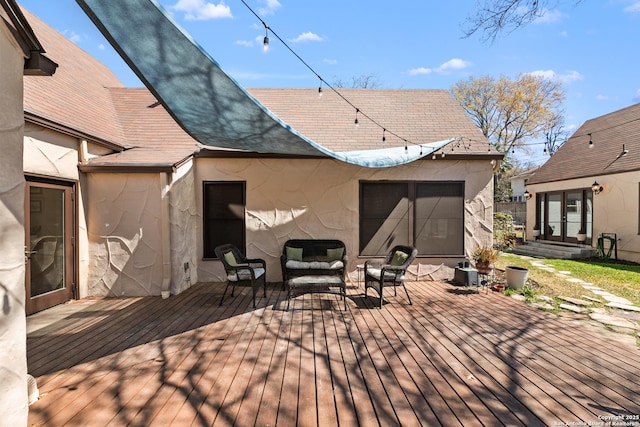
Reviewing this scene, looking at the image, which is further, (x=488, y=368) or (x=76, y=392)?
(x=488, y=368)

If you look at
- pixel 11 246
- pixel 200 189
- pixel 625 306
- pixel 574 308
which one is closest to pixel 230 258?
pixel 200 189

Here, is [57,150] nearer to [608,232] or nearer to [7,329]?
[7,329]

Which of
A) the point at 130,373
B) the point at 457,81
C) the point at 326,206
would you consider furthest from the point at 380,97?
the point at 457,81

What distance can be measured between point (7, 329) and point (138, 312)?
8.85 ft

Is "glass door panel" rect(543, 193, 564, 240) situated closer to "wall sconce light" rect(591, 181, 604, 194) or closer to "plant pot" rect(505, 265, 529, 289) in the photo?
"wall sconce light" rect(591, 181, 604, 194)

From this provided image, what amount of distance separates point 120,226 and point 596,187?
1250 cm

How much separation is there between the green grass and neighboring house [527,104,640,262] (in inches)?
59.2

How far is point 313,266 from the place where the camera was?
512 cm

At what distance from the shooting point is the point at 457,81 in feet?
63.2

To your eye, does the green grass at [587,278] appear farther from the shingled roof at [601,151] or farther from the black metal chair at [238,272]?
the black metal chair at [238,272]

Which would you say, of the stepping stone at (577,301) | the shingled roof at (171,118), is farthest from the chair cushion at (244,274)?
the stepping stone at (577,301)

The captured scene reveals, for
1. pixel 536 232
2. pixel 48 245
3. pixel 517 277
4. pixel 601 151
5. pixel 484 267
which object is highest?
pixel 601 151

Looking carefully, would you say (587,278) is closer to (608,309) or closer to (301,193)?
(608,309)

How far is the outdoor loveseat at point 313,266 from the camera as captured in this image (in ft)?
14.1
